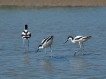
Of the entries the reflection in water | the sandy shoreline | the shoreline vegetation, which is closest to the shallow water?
the reflection in water

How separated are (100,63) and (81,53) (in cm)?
229

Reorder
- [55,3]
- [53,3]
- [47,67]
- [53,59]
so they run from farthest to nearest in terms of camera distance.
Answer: [55,3]
[53,3]
[53,59]
[47,67]

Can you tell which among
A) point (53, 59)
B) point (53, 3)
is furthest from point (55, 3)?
point (53, 59)

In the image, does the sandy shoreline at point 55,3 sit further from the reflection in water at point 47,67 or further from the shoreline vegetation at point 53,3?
the reflection in water at point 47,67

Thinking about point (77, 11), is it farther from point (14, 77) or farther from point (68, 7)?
point (14, 77)

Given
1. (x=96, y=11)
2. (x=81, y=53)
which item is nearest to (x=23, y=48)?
(x=81, y=53)

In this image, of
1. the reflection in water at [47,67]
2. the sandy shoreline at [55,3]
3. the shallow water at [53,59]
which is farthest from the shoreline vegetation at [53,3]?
the reflection in water at [47,67]

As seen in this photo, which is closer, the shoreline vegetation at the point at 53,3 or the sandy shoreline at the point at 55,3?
the shoreline vegetation at the point at 53,3

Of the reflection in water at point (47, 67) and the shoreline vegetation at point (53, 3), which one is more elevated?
the shoreline vegetation at point (53, 3)

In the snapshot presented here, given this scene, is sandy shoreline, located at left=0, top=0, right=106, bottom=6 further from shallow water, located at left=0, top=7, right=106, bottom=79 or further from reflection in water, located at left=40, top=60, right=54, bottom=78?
reflection in water, located at left=40, top=60, right=54, bottom=78

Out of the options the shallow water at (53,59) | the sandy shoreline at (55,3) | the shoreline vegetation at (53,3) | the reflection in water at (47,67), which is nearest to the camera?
the shallow water at (53,59)

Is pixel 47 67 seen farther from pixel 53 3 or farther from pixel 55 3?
pixel 55 3

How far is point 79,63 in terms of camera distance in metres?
13.4

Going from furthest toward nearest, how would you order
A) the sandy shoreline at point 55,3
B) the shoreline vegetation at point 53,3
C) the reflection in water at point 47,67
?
the sandy shoreline at point 55,3
the shoreline vegetation at point 53,3
the reflection in water at point 47,67
